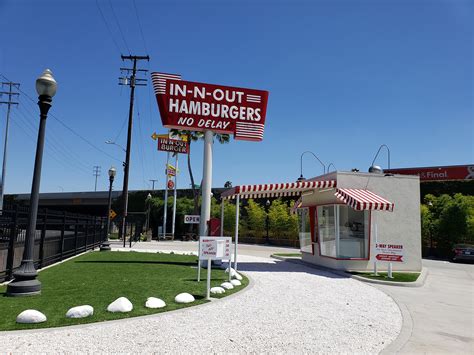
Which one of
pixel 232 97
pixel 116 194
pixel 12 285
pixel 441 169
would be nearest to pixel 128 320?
pixel 12 285

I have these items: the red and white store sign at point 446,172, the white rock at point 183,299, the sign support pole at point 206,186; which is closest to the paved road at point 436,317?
the white rock at point 183,299

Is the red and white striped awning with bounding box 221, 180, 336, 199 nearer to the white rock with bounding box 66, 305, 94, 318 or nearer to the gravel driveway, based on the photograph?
the gravel driveway

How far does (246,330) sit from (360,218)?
10978 millimetres

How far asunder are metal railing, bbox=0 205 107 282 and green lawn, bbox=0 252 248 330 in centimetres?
80

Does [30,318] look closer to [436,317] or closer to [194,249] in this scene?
[436,317]

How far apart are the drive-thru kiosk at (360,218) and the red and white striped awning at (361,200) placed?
6cm

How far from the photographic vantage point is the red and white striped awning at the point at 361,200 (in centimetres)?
1430

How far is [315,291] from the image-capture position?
10750 mm

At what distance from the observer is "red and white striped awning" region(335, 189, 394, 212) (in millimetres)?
14305

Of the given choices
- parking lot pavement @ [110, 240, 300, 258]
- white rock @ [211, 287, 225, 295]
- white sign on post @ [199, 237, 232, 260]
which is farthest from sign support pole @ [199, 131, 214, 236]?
parking lot pavement @ [110, 240, 300, 258]

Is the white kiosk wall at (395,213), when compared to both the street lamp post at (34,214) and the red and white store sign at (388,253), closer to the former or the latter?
the red and white store sign at (388,253)

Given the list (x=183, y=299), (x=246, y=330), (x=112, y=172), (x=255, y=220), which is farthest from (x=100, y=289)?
(x=255, y=220)

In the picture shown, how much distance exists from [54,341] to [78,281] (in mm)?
5504

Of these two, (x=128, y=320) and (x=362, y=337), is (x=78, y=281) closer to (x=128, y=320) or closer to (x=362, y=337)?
(x=128, y=320)
